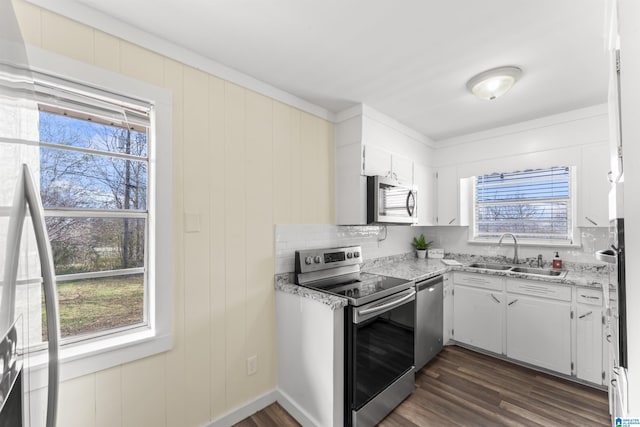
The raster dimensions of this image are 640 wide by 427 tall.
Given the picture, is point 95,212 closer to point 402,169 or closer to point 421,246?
point 402,169

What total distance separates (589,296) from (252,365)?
9.34 feet

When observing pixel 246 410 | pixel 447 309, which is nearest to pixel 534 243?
pixel 447 309

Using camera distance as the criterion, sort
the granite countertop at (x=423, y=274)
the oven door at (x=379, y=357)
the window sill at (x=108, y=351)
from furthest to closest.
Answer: the granite countertop at (x=423, y=274) → the oven door at (x=379, y=357) → the window sill at (x=108, y=351)

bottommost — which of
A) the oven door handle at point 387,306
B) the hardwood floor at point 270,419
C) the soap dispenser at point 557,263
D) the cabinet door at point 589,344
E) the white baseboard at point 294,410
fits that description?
the hardwood floor at point 270,419

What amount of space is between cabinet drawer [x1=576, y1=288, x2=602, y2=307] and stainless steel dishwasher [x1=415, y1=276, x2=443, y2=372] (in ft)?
3.60

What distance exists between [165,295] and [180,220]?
456 mm

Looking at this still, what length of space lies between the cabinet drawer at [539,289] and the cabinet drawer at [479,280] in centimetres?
9

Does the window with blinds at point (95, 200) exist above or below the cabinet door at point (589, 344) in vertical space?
above

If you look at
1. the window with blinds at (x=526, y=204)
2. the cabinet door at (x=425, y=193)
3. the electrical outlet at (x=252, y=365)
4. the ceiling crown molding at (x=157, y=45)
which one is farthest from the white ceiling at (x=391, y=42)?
the electrical outlet at (x=252, y=365)

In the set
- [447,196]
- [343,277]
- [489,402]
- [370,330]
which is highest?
[447,196]

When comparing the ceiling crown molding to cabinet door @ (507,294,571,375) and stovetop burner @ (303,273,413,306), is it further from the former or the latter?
cabinet door @ (507,294,571,375)

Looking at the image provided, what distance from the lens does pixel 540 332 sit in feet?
8.38

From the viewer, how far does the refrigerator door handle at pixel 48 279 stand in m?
0.64

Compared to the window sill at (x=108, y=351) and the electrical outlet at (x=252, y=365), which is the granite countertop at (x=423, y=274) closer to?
the electrical outlet at (x=252, y=365)
